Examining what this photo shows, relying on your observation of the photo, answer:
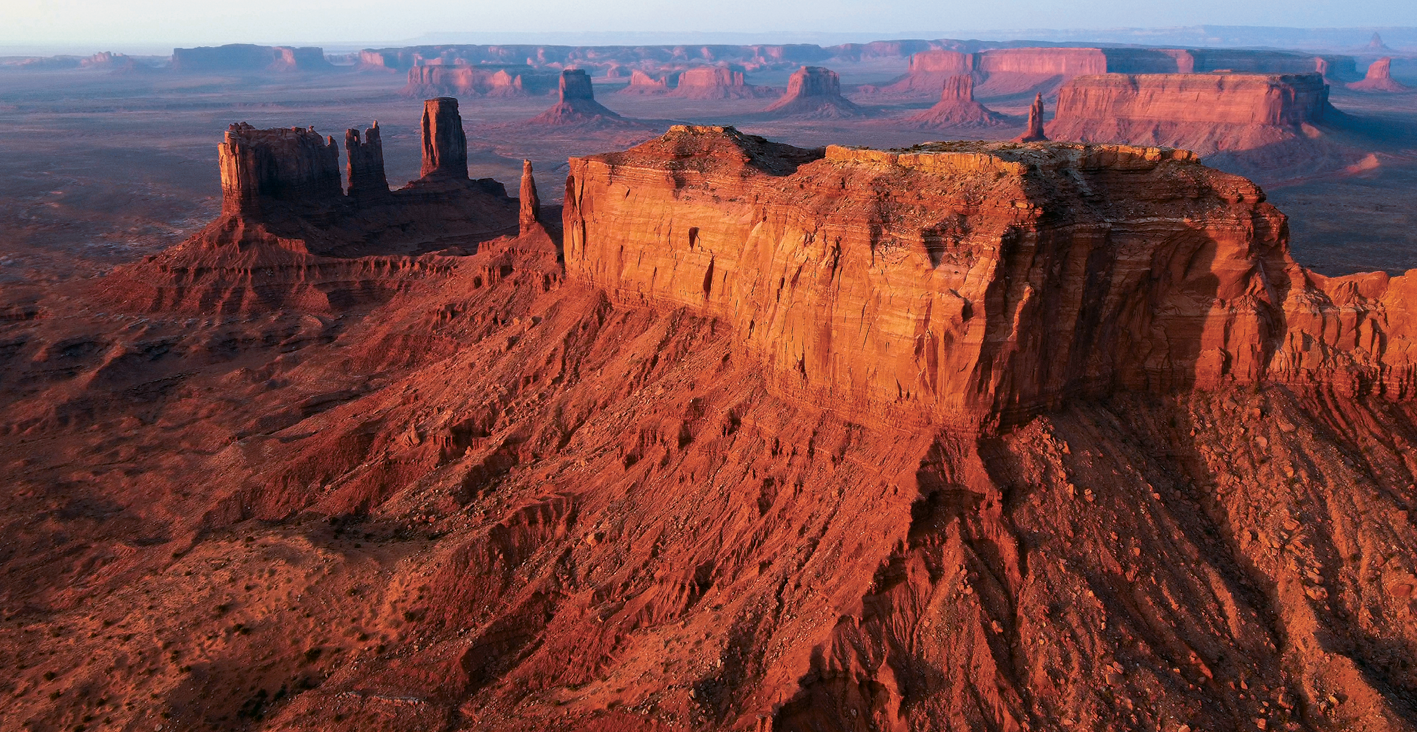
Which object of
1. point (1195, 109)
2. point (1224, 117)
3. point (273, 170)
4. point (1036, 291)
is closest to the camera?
point (1036, 291)

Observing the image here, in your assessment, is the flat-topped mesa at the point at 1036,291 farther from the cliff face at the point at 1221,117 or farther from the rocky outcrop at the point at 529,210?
the cliff face at the point at 1221,117

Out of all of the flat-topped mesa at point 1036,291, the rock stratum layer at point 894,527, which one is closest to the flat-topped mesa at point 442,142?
the rock stratum layer at point 894,527

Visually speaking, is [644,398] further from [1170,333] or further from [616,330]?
[1170,333]

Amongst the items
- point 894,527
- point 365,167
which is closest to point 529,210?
point 365,167

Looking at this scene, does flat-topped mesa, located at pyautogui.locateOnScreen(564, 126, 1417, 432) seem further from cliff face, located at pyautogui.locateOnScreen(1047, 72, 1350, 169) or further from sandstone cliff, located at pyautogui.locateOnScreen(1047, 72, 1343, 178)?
cliff face, located at pyautogui.locateOnScreen(1047, 72, 1350, 169)

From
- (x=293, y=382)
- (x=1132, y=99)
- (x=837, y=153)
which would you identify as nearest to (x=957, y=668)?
(x=837, y=153)

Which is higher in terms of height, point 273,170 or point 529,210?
point 273,170

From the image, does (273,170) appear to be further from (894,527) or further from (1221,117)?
(1221,117)
